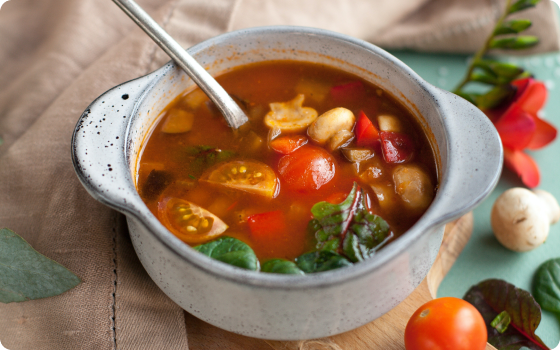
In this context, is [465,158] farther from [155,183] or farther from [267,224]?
[155,183]

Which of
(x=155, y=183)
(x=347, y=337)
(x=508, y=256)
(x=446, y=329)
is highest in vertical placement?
(x=155, y=183)

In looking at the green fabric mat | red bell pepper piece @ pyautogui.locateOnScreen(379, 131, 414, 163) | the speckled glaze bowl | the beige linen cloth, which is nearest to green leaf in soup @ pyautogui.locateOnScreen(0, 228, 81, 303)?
the beige linen cloth

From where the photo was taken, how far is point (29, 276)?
1.54m

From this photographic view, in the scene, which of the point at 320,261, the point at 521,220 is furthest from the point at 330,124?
the point at 521,220

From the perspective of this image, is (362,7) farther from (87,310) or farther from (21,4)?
(87,310)

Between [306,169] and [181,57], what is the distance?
1.89 feet

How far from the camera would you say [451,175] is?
1358mm

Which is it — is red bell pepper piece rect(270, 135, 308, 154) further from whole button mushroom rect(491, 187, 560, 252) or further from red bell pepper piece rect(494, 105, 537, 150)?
red bell pepper piece rect(494, 105, 537, 150)

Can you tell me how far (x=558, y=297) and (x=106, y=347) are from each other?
1.62 m

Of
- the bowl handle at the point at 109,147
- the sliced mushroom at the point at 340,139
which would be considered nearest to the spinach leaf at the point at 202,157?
the bowl handle at the point at 109,147

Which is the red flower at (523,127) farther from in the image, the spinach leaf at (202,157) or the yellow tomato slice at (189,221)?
the yellow tomato slice at (189,221)

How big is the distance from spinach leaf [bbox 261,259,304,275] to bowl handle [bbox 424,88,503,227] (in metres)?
0.39

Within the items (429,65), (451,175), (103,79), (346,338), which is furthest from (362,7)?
(346,338)

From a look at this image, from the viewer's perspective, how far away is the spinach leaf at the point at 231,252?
133cm
